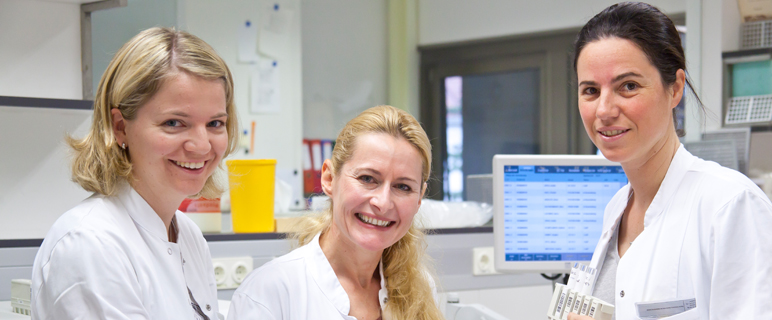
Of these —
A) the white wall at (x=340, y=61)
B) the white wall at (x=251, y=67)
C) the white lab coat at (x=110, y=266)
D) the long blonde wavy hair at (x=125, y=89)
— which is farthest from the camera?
the white wall at (x=340, y=61)

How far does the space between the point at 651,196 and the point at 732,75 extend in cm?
251

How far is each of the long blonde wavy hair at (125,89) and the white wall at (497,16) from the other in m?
3.36

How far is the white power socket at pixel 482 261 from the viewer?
2406mm

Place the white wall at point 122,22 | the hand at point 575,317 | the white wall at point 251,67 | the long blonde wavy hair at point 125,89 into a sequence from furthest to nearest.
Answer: the white wall at point 251,67
the white wall at point 122,22
the hand at point 575,317
the long blonde wavy hair at point 125,89

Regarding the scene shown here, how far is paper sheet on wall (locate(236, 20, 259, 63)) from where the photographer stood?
12.7 ft

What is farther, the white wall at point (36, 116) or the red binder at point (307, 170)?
the red binder at point (307, 170)

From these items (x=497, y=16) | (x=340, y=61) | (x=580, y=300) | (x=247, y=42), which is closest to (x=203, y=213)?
(x=580, y=300)

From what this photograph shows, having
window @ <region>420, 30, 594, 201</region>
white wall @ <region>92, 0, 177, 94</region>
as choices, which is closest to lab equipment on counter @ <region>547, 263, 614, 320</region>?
white wall @ <region>92, 0, 177, 94</region>

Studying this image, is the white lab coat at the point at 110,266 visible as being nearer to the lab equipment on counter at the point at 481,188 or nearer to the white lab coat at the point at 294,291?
the white lab coat at the point at 294,291

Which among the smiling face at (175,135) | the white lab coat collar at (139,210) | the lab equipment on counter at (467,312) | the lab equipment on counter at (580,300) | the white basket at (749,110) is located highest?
the white basket at (749,110)

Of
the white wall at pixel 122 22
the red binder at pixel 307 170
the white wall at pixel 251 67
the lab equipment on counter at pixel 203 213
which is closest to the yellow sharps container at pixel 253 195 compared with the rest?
the lab equipment on counter at pixel 203 213

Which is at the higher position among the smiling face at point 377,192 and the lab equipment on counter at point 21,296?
the smiling face at point 377,192

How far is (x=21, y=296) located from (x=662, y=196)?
157 centimetres

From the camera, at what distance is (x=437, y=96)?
5137mm
